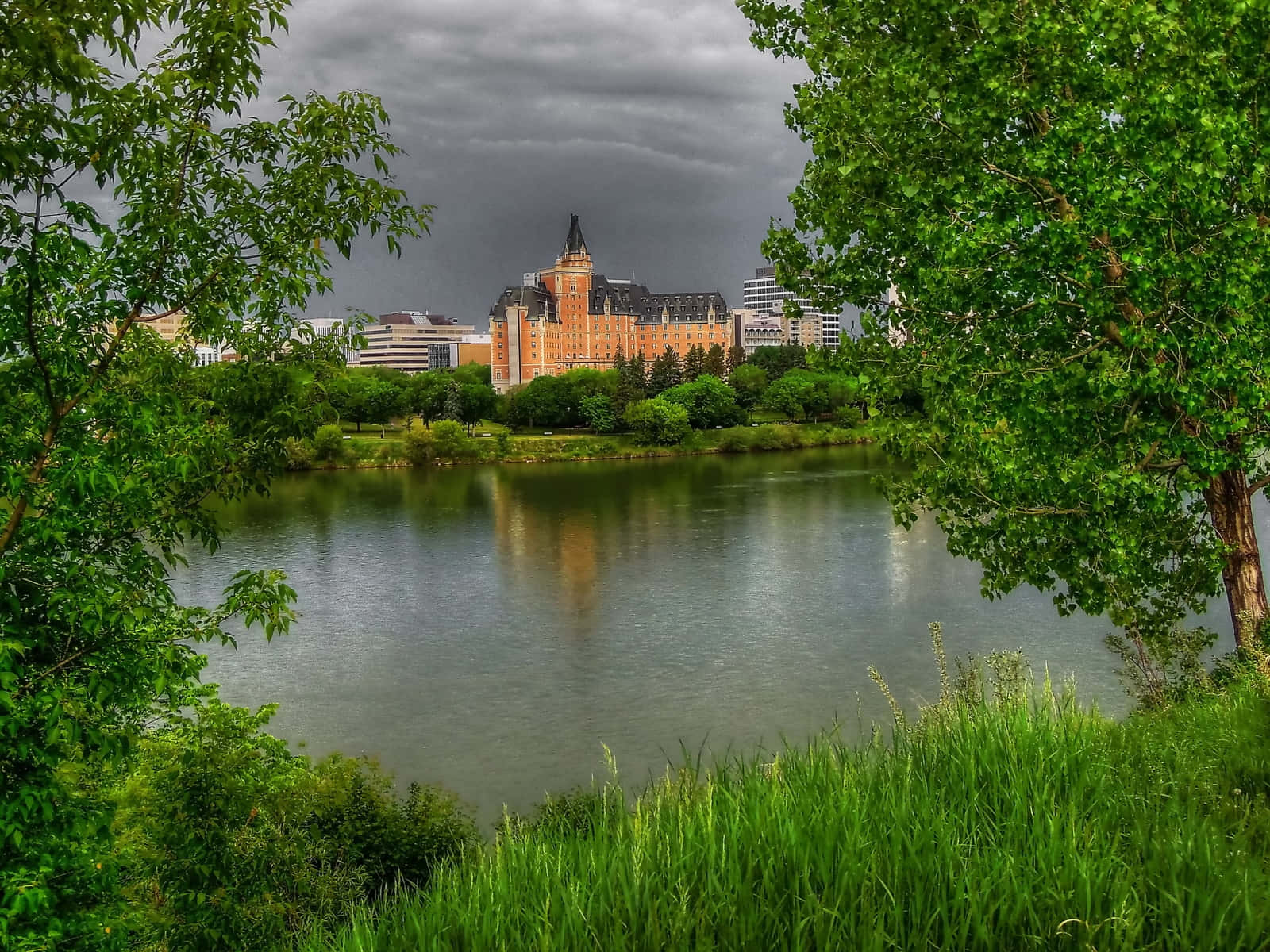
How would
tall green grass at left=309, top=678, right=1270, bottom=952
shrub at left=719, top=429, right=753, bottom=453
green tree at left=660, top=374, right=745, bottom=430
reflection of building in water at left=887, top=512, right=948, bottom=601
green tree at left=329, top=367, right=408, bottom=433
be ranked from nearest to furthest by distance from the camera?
tall green grass at left=309, top=678, right=1270, bottom=952, reflection of building in water at left=887, top=512, right=948, bottom=601, shrub at left=719, top=429, right=753, bottom=453, green tree at left=329, top=367, right=408, bottom=433, green tree at left=660, top=374, right=745, bottom=430

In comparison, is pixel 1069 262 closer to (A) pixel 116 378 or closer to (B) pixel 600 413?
(A) pixel 116 378

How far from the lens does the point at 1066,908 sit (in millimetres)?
3377

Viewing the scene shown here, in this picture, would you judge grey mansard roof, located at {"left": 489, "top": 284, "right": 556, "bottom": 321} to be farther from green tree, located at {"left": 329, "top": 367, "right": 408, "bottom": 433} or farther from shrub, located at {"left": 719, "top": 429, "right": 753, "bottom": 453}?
shrub, located at {"left": 719, "top": 429, "right": 753, "bottom": 453}

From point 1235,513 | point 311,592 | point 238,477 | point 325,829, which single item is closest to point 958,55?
point 1235,513

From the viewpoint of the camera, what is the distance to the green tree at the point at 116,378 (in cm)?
509

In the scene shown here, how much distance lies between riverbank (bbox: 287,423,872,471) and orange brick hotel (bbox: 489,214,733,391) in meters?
61.8

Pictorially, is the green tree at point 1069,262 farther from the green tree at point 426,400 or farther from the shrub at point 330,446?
the green tree at point 426,400

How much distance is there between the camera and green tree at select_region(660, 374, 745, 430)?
9631cm

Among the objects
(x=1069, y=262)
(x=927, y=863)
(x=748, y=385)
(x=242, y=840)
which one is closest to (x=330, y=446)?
(x=748, y=385)

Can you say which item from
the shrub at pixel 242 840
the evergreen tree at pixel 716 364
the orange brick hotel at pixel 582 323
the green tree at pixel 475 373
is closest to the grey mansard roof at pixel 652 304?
the orange brick hotel at pixel 582 323

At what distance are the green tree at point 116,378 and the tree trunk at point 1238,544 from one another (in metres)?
8.02

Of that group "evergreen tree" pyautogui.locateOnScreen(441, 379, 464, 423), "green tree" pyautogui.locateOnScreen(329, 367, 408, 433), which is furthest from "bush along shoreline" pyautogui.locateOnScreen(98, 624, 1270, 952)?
"evergreen tree" pyautogui.locateOnScreen(441, 379, 464, 423)

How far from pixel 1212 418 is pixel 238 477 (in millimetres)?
7740

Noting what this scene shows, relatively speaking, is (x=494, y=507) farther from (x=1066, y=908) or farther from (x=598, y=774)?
(x=1066, y=908)
